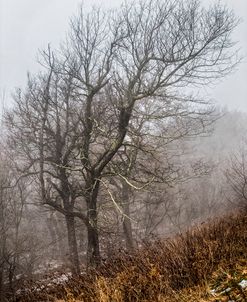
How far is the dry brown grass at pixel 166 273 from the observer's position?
19.8 ft

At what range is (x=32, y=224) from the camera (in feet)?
99.7

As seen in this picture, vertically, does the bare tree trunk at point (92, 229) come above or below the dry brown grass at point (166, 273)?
above

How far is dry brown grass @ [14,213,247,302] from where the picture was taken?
238 inches

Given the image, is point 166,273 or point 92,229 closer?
point 166,273

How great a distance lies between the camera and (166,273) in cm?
657

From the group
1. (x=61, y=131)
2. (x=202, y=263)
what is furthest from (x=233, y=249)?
(x=61, y=131)

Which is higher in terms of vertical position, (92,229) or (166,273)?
(92,229)

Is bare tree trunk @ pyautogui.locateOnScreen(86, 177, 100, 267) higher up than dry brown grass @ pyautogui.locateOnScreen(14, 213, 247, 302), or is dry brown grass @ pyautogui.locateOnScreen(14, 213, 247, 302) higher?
bare tree trunk @ pyautogui.locateOnScreen(86, 177, 100, 267)

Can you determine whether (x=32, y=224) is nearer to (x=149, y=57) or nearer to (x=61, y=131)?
(x=61, y=131)

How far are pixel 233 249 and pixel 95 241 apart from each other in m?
7.53

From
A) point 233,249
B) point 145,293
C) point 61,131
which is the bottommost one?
point 145,293

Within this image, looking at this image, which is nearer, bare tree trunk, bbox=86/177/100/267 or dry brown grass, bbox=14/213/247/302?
dry brown grass, bbox=14/213/247/302

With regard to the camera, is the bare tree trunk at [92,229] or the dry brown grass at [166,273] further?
the bare tree trunk at [92,229]

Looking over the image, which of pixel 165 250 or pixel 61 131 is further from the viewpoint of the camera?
pixel 61 131
